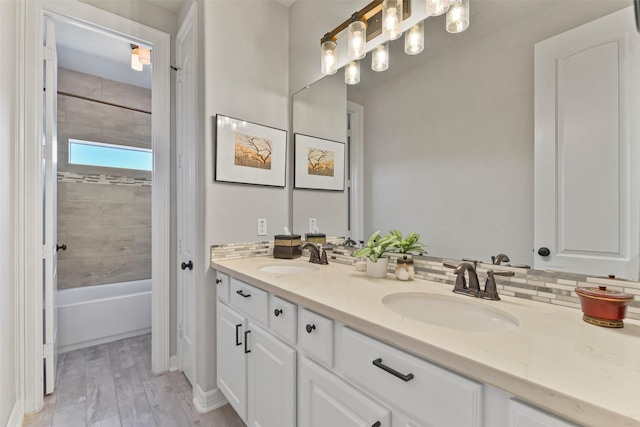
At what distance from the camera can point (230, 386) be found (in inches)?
63.2

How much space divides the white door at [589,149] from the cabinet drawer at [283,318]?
0.90 m

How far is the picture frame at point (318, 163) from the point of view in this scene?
1886 millimetres

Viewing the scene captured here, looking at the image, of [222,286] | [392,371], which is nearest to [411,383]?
[392,371]

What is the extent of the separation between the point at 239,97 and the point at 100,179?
7.51ft

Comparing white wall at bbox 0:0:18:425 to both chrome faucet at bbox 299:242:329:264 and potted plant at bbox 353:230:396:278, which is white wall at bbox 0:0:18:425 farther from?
potted plant at bbox 353:230:396:278

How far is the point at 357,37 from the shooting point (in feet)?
5.23

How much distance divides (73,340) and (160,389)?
3.87 feet

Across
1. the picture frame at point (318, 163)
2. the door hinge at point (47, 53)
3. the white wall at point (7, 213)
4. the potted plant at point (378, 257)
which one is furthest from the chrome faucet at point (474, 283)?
the door hinge at point (47, 53)

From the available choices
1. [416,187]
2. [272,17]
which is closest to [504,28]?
[416,187]

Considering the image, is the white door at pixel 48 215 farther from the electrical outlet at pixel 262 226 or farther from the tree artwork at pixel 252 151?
the electrical outlet at pixel 262 226

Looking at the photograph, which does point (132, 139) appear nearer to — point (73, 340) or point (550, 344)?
point (73, 340)

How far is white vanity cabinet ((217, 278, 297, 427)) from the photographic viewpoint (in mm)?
1179

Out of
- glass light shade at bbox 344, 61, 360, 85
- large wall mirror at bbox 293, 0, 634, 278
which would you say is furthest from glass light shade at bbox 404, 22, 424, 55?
glass light shade at bbox 344, 61, 360, 85

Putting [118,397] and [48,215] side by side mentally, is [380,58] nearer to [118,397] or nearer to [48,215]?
[48,215]
